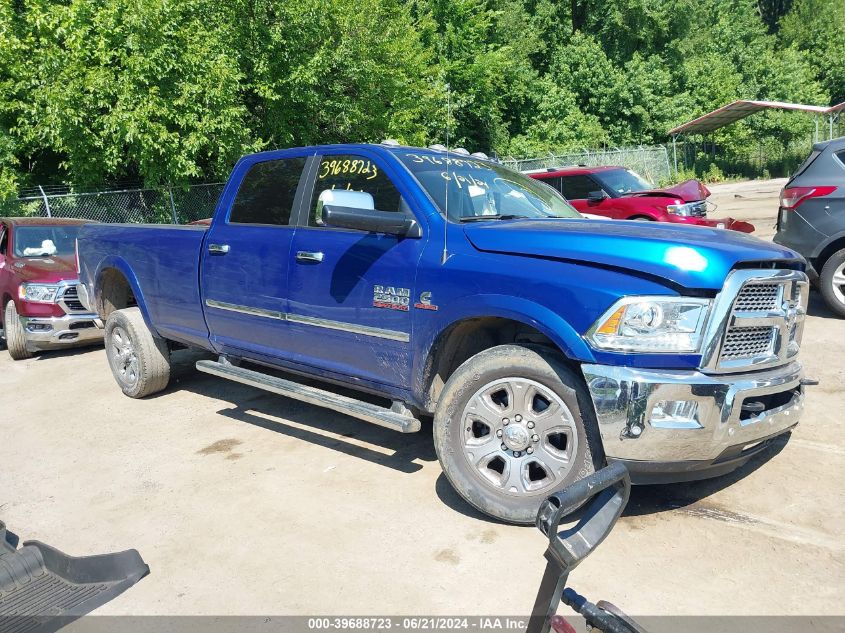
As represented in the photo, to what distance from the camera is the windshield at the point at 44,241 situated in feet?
30.0

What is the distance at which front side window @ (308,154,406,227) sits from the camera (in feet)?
13.8

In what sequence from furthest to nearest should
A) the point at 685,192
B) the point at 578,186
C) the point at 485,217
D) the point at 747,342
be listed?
the point at 578,186 < the point at 685,192 < the point at 485,217 < the point at 747,342

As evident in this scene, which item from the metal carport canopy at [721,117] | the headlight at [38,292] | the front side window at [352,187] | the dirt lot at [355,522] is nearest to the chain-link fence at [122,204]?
the headlight at [38,292]

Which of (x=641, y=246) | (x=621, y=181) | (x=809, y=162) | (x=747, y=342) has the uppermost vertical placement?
(x=809, y=162)

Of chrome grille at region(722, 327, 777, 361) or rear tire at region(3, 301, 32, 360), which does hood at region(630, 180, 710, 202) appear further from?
rear tire at region(3, 301, 32, 360)

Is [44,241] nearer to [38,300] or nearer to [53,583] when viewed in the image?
[38,300]

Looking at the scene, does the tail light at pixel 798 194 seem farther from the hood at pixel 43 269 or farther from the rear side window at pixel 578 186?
the hood at pixel 43 269

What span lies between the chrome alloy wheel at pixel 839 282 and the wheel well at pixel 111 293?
7.24m

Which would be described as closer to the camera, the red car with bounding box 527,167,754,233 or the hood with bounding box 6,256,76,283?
the hood with bounding box 6,256,76,283

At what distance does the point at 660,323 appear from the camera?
3.24 metres

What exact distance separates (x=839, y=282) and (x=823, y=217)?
2.35 feet

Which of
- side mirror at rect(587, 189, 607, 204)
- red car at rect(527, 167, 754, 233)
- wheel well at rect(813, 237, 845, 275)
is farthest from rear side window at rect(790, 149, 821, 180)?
side mirror at rect(587, 189, 607, 204)

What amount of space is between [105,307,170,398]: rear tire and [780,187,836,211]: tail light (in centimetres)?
669

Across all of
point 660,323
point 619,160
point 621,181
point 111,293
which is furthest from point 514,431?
point 619,160
